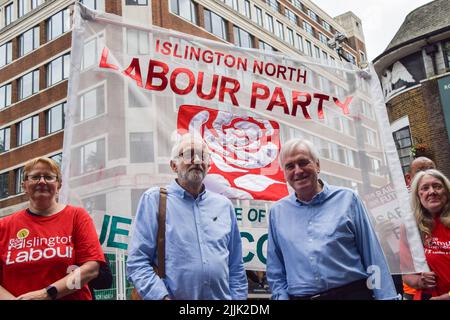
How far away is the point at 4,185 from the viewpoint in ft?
91.2

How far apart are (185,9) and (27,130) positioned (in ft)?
34.8

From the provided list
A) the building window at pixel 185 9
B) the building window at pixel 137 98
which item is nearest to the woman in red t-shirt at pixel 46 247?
the building window at pixel 137 98

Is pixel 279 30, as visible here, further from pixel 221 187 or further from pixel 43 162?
pixel 43 162

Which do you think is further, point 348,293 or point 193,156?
point 193,156

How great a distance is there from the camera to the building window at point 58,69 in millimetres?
25531

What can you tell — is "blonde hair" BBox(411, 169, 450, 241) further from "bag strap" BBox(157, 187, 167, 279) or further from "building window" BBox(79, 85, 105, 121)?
"building window" BBox(79, 85, 105, 121)

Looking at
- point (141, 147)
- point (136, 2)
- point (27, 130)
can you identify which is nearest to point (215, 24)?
point (136, 2)

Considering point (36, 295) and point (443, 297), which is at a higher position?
point (36, 295)

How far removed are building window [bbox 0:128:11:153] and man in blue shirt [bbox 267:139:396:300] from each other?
2811 centimetres

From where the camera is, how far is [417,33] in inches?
704

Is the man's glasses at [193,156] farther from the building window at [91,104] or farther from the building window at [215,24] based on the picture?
the building window at [215,24]

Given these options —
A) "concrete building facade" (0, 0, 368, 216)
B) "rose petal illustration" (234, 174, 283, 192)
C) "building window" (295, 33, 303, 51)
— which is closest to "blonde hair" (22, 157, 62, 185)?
"rose petal illustration" (234, 174, 283, 192)
